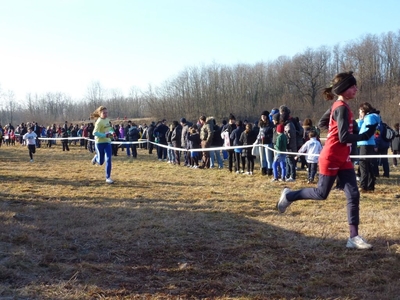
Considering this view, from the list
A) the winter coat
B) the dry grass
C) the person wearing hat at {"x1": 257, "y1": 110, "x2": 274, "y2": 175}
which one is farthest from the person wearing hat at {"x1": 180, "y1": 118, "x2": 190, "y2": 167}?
the dry grass

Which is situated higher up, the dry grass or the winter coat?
the winter coat

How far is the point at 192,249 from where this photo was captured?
4957 millimetres

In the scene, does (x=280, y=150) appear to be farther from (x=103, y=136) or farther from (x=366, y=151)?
(x=103, y=136)

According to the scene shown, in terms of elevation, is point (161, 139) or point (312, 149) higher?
point (161, 139)

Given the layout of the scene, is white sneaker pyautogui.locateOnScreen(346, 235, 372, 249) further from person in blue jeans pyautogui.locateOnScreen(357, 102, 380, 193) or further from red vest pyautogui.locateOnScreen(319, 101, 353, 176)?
person in blue jeans pyautogui.locateOnScreen(357, 102, 380, 193)

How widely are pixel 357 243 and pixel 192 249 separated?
6.10ft

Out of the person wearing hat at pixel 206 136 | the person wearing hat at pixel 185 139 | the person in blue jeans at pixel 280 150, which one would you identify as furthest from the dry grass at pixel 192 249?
the person wearing hat at pixel 185 139

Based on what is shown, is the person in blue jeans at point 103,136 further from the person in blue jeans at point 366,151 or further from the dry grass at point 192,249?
the person in blue jeans at point 366,151

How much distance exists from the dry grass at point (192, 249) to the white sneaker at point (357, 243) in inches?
3.1

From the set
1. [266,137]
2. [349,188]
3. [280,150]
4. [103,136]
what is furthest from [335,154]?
[266,137]


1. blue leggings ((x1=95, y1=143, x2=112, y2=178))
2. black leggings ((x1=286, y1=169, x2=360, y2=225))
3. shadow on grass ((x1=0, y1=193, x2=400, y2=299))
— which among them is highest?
blue leggings ((x1=95, y1=143, x2=112, y2=178))

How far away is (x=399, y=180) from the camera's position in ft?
38.3

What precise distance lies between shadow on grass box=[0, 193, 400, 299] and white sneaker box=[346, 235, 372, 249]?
0.09 metres

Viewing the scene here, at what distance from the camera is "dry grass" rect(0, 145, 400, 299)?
3773 mm
